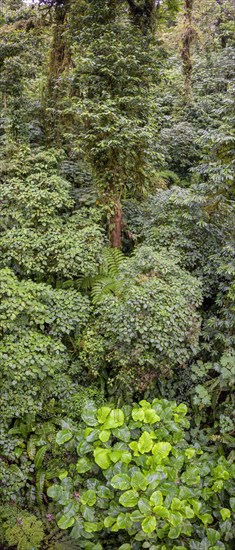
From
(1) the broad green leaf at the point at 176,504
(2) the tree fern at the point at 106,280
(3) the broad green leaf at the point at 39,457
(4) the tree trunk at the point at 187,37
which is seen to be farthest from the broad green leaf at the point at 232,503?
(4) the tree trunk at the point at 187,37

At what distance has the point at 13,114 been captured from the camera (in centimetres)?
550

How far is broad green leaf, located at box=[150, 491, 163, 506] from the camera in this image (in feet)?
9.25

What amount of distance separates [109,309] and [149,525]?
6.47 ft

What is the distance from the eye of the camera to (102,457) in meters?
3.06

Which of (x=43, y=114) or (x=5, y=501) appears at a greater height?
(x=43, y=114)

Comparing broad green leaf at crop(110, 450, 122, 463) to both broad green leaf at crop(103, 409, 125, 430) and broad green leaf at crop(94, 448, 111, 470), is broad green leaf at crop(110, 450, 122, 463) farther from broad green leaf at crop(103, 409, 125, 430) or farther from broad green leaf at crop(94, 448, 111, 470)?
broad green leaf at crop(103, 409, 125, 430)

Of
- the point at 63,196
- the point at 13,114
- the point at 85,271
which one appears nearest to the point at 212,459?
the point at 85,271

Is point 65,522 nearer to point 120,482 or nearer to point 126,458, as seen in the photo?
point 120,482

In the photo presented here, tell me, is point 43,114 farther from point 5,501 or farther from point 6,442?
point 5,501

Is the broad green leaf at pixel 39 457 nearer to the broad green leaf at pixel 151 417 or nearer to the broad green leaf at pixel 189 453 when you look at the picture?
the broad green leaf at pixel 151 417

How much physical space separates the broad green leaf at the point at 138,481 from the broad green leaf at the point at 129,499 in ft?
0.16

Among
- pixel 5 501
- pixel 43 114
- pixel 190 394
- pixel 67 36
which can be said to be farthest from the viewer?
pixel 43 114

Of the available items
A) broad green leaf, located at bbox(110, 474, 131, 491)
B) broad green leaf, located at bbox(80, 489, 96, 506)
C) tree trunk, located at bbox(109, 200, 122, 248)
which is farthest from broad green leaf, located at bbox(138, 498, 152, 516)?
tree trunk, located at bbox(109, 200, 122, 248)

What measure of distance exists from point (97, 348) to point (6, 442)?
131 cm
